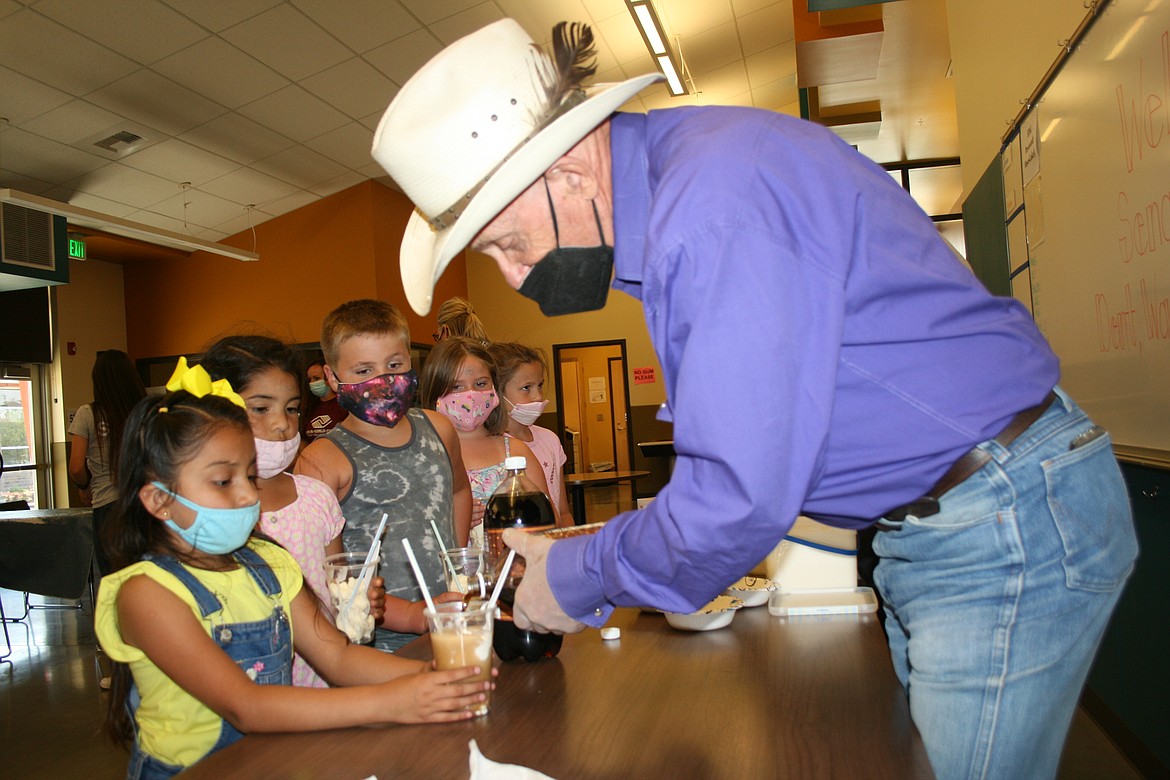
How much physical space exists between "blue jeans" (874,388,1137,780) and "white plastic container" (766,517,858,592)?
0.68 metres

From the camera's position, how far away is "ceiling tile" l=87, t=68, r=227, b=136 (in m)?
6.61

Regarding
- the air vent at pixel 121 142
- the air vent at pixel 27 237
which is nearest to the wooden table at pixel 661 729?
the air vent at pixel 27 237

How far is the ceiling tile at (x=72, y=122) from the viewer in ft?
22.3

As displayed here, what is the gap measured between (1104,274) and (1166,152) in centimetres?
64

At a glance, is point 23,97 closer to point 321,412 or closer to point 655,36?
point 321,412

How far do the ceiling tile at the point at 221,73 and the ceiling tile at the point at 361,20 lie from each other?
744mm

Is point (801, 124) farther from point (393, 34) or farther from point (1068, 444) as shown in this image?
point (393, 34)

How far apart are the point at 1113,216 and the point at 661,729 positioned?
2.37 m

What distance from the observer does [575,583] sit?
1072mm

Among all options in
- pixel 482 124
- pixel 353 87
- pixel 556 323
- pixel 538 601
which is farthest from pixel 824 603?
pixel 556 323

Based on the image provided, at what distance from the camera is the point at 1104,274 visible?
2.72 meters

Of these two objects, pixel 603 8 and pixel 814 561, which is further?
pixel 603 8

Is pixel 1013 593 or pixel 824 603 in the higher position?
pixel 1013 593

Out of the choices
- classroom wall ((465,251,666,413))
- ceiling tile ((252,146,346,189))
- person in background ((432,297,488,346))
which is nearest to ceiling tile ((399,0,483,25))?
ceiling tile ((252,146,346,189))
